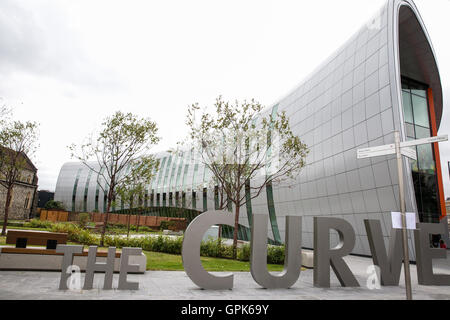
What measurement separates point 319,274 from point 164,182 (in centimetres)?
5208

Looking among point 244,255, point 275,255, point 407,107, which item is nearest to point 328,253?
point 275,255

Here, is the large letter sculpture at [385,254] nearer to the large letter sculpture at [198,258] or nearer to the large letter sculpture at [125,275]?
the large letter sculpture at [198,258]

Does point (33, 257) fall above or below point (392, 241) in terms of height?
below

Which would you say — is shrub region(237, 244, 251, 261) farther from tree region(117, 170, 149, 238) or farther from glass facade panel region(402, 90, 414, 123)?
glass facade panel region(402, 90, 414, 123)

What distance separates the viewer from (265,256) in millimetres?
8820

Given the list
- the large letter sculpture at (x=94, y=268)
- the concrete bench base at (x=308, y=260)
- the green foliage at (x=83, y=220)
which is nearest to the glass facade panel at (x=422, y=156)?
the concrete bench base at (x=308, y=260)

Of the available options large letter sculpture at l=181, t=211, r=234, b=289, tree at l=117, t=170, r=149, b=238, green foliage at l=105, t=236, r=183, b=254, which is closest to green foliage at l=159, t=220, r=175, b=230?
tree at l=117, t=170, r=149, b=238

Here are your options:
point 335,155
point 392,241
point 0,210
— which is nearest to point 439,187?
point 335,155

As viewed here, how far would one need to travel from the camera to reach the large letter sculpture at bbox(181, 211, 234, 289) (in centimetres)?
824

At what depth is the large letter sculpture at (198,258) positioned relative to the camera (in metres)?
8.24

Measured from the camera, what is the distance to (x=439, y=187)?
22.5 m

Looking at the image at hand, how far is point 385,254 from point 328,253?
220 cm

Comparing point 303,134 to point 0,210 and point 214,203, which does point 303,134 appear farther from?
point 0,210

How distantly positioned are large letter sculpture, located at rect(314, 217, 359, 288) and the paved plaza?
32 centimetres
